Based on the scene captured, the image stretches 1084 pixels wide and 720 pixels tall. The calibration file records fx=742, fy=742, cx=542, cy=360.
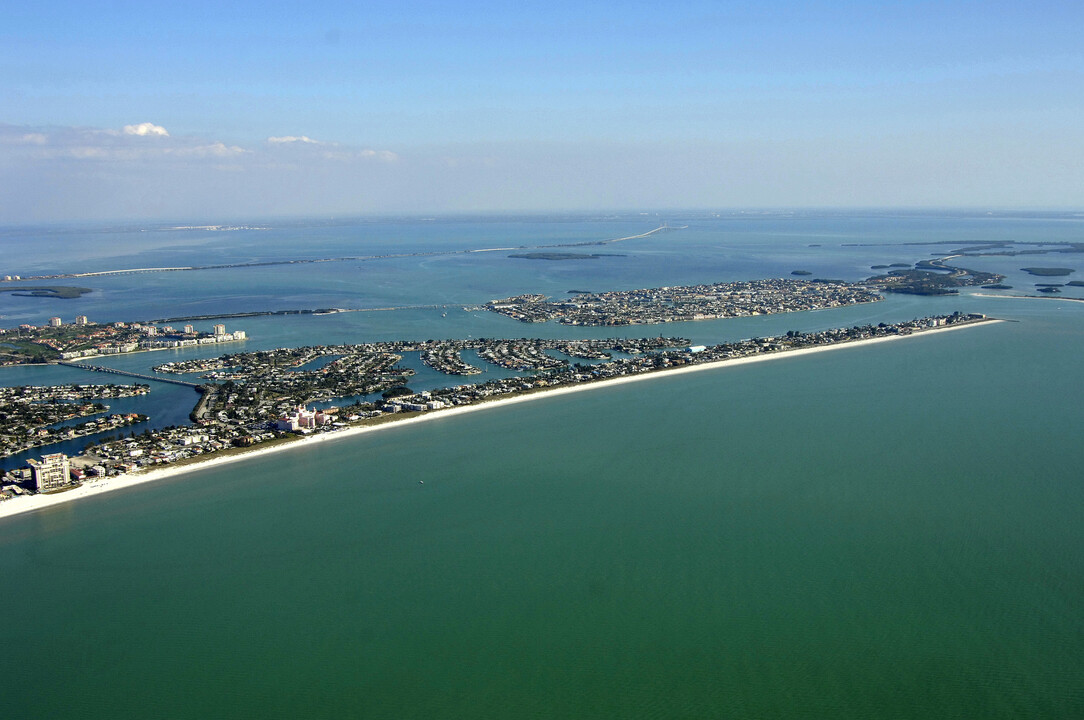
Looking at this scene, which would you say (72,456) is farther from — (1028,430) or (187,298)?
(187,298)

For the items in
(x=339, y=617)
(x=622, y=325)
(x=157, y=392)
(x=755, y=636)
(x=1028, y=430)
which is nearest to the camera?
(x=755, y=636)

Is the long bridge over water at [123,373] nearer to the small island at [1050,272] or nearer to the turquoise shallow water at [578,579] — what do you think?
the turquoise shallow water at [578,579]

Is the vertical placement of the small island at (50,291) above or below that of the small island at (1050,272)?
above

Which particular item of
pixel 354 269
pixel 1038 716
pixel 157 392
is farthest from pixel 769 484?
pixel 354 269

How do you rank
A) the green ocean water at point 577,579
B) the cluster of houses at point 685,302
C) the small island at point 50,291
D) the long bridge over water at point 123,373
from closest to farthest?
1. the green ocean water at point 577,579
2. the long bridge over water at point 123,373
3. the cluster of houses at point 685,302
4. the small island at point 50,291

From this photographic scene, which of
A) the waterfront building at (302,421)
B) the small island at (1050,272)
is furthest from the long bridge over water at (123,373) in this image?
the small island at (1050,272)

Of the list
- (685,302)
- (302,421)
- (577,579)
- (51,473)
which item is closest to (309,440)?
(302,421)

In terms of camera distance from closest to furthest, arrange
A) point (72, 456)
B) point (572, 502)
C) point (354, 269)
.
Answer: point (572, 502) < point (72, 456) < point (354, 269)
